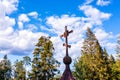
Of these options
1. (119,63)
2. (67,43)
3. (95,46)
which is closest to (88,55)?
(95,46)

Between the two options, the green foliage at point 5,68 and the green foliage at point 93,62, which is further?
the green foliage at point 5,68

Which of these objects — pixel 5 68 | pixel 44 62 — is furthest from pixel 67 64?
pixel 5 68

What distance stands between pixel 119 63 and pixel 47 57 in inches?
516

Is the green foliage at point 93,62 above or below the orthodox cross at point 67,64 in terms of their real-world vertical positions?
above

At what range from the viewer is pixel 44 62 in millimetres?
50000

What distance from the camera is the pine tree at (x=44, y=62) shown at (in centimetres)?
4991

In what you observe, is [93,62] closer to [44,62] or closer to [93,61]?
[93,61]

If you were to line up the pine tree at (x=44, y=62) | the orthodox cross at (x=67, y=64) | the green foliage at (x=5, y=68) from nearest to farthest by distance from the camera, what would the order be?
the orthodox cross at (x=67, y=64)
the pine tree at (x=44, y=62)
the green foliage at (x=5, y=68)

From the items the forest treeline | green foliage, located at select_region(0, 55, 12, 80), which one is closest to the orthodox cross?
the forest treeline

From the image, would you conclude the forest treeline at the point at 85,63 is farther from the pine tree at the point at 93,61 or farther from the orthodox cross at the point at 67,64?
the orthodox cross at the point at 67,64

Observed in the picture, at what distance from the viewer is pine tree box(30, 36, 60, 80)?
49906mm

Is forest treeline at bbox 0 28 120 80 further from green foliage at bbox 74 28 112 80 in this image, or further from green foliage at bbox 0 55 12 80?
green foliage at bbox 0 55 12 80

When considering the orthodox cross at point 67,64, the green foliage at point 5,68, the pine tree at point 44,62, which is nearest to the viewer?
the orthodox cross at point 67,64

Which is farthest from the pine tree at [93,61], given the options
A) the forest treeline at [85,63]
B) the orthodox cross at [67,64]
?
the orthodox cross at [67,64]
